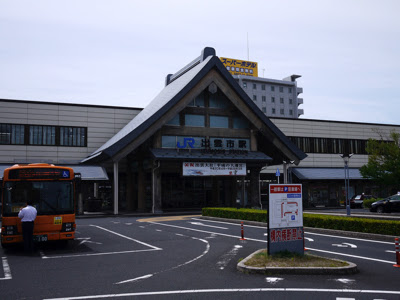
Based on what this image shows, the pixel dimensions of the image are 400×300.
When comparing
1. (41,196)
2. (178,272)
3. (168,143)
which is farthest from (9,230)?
(168,143)

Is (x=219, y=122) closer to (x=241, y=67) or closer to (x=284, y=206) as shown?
(x=284, y=206)

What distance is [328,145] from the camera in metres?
50.6

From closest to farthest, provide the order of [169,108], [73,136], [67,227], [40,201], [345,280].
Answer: [345,280] → [40,201] → [67,227] → [169,108] → [73,136]

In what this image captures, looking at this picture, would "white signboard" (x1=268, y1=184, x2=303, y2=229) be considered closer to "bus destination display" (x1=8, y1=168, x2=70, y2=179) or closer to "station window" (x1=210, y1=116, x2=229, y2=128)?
"bus destination display" (x1=8, y1=168, x2=70, y2=179)

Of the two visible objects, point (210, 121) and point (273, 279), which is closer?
point (273, 279)

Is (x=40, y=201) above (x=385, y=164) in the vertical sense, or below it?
below

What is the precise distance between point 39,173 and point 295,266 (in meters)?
9.69

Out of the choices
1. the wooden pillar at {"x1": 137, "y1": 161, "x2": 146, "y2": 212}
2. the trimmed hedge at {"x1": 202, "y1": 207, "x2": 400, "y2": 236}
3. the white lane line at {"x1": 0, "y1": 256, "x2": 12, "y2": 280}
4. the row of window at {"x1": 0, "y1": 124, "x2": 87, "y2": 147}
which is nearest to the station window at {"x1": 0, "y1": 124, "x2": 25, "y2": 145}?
the row of window at {"x1": 0, "y1": 124, "x2": 87, "y2": 147}

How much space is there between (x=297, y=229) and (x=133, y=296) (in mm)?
5893

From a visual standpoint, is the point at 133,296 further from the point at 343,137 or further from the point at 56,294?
the point at 343,137

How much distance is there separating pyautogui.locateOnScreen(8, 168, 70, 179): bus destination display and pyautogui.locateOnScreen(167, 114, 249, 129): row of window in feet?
67.7

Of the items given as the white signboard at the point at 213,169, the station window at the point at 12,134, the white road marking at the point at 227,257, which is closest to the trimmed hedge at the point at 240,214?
the white signboard at the point at 213,169

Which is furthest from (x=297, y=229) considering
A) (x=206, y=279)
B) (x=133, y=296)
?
(x=133, y=296)

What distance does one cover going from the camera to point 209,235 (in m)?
19.2
